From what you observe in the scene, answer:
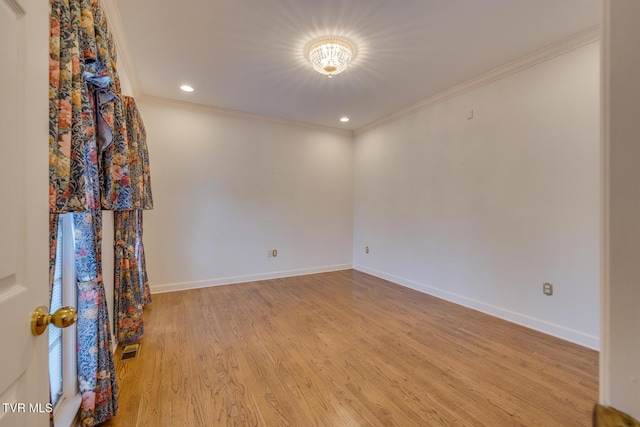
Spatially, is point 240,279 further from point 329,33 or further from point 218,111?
point 329,33

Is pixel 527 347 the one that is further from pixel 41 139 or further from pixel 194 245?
pixel 194 245

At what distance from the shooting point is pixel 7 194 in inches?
23.1

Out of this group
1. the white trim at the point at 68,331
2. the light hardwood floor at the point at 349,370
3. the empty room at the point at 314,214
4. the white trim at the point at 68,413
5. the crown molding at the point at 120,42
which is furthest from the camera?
the crown molding at the point at 120,42

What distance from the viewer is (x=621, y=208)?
1.73 feet

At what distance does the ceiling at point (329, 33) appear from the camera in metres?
1.99

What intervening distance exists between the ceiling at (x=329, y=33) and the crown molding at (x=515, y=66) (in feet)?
0.23

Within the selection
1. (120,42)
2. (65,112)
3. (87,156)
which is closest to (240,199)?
(120,42)

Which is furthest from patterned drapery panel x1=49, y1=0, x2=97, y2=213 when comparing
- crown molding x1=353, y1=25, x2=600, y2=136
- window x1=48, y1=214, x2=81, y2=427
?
crown molding x1=353, y1=25, x2=600, y2=136

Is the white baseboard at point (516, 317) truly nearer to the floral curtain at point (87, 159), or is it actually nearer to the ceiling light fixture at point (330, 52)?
the ceiling light fixture at point (330, 52)

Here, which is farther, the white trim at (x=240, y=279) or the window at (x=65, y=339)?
the white trim at (x=240, y=279)

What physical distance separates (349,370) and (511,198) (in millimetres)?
2310

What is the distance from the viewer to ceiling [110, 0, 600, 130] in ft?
6.53

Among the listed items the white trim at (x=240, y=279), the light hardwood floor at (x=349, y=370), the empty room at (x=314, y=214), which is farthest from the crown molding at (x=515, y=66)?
the white trim at (x=240, y=279)

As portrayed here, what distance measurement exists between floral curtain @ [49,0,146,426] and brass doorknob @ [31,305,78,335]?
1.20 feet
